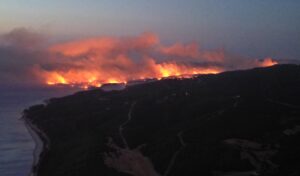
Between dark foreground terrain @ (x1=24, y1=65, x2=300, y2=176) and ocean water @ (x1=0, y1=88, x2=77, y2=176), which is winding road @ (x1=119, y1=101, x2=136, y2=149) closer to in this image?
dark foreground terrain @ (x1=24, y1=65, x2=300, y2=176)

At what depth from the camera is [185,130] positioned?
9781 cm

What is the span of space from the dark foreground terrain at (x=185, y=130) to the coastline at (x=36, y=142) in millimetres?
932

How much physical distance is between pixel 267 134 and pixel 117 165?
77.5 feet

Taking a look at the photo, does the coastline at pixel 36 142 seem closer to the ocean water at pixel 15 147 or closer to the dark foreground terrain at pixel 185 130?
the ocean water at pixel 15 147

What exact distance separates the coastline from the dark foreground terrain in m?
0.93

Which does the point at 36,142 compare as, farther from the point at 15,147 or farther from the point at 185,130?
the point at 185,130

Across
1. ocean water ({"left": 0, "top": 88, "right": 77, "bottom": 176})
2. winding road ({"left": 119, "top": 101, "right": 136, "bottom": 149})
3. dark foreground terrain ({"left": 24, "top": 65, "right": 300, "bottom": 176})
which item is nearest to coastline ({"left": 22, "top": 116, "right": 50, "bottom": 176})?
ocean water ({"left": 0, "top": 88, "right": 77, "bottom": 176})

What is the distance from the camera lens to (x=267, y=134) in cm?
8481

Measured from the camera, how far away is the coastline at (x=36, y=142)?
93900mm

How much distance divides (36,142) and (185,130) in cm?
3723

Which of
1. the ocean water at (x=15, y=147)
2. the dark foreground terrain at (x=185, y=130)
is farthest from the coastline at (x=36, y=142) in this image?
the dark foreground terrain at (x=185, y=130)

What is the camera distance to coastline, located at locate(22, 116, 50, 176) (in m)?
93.9

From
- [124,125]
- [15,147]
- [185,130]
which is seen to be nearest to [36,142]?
[15,147]

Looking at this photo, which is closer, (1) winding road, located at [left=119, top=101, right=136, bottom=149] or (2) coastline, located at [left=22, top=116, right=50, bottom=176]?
(2) coastline, located at [left=22, top=116, right=50, bottom=176]
